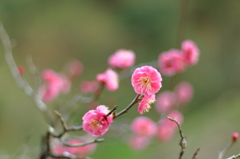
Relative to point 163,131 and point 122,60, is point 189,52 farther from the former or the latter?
point 163,131

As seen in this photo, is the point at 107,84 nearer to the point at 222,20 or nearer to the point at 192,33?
the point at 192,33

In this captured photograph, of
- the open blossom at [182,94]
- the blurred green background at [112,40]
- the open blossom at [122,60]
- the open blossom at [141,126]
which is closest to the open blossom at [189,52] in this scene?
the open blossom at [122,60]

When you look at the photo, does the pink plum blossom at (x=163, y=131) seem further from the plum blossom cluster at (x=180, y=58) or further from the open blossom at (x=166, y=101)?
the plum blossom cluster at (x=180, y=58)

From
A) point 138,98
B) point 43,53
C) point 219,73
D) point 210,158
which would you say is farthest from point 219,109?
point 43,53

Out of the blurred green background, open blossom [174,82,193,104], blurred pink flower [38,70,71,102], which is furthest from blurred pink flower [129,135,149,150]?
the blurred green background

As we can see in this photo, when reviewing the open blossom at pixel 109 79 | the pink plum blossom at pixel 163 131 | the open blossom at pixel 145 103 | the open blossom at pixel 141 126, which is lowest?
the open blossom at pixel 145 103
